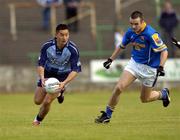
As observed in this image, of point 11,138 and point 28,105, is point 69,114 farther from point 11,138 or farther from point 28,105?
point 11,138

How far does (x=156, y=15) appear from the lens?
36031 mm

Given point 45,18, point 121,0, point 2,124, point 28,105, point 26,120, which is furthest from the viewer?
point 121,0

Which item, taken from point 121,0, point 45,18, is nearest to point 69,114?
point 45,18

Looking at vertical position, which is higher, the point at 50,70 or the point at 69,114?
the point at 50,70

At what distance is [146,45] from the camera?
16.7 metres

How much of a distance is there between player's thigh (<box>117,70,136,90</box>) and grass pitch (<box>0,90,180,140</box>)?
81 cm

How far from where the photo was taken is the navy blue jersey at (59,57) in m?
16.0

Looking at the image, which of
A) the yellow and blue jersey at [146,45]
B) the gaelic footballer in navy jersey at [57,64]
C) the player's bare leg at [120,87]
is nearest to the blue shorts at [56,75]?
the gaelic footballer in navy jersey at [57,64]

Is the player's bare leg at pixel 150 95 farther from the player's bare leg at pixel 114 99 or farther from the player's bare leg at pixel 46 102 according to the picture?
the player's bare leg at pixel 46 102

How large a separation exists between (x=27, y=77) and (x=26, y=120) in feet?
44.4

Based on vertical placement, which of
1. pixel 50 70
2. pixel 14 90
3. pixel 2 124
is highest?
pixel 50 70

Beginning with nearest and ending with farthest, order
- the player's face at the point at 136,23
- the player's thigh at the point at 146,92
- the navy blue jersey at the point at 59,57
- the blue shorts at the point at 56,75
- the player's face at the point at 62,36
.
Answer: the player's face at the point at 62,36
the navy blue jersey at the point at 59,57
the player's face at the point at 136,23
the blue shorts at the point at 56,75
the player's thigh at the point at 146,92

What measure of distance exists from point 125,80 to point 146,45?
91cm

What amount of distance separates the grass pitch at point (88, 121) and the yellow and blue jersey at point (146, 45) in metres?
1.36
